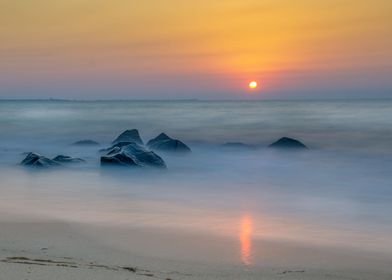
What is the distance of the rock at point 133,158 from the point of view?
14.9m

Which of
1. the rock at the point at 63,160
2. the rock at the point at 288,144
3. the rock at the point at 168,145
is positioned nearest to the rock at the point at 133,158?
the rock at the point at 63,160

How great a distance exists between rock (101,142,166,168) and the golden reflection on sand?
667cm

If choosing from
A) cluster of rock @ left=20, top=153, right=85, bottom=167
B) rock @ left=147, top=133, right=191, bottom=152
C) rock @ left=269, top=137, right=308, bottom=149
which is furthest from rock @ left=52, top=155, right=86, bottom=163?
rock @ left=269, top=137, right=308, bottom=149

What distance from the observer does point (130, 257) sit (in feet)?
→ 19.1

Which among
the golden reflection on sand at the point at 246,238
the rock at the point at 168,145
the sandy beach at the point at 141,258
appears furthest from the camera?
the rock at the point at 168,145

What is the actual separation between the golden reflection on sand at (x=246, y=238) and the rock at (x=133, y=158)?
667 centimetres

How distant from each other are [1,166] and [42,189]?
5.59m

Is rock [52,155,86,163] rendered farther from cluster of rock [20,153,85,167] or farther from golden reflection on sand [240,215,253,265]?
golden reflection on sand [240,215,253,265]

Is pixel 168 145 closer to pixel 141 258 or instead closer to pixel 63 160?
pixel 63 160

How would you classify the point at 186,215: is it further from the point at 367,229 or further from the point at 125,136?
the point at 125,136

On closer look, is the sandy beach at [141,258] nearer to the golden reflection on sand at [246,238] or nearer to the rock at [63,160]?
the golden reflection on sand at [246,238]

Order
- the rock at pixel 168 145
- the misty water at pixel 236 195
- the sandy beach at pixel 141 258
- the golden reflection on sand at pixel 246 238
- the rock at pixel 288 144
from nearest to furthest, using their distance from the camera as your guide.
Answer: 1. the sandy beach at pixel 141 258
2. the golden reflection on sand at pixel 246 238
3. the misty water at pixel 236 195
4. the rock at pixel 168 145
5. the rock at pixel 288 144

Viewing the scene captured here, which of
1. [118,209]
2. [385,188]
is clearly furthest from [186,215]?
[385,188]

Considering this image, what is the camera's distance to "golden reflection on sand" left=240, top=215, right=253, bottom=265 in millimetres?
5957
